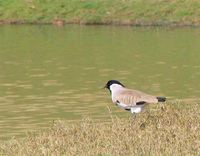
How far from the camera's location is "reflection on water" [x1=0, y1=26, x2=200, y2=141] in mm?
17969

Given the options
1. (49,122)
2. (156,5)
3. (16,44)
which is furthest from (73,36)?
(49,122)

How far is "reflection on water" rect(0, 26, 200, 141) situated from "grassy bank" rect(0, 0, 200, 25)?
322 cm

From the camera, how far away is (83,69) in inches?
1094

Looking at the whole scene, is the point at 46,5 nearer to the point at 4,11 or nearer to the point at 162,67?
the point at 4,11

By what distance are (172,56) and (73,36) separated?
12.9m

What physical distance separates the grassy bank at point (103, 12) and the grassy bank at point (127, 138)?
3727 centimetres

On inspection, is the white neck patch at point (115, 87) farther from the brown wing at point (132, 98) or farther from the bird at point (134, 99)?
the brown wing at point (132, 98)

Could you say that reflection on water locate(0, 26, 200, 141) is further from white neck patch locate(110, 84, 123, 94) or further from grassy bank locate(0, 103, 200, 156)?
white neck patch locate(110, 84, 123, 94)

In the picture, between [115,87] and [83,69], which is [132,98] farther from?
[83,69]

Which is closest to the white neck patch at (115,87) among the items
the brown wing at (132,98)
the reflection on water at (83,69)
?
the brown wing at (132,98)

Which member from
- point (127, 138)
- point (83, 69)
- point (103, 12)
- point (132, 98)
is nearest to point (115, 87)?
point (132, 98)

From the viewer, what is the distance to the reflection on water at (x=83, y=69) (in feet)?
59.0

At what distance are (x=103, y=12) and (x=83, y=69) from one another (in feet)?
87.6

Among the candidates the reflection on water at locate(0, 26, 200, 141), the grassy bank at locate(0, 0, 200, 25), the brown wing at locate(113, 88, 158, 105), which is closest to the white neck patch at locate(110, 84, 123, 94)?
the brown wing at locate(113, 88, 158, 105)
